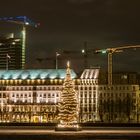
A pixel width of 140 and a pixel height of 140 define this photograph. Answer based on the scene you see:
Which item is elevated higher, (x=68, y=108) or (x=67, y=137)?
(x=68, y=108)

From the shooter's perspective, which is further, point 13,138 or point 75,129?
point 75,129

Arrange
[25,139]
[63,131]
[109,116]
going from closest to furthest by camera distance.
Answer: [25,139], [63,131], [109,116]

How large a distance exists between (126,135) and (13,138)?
14.3 metres

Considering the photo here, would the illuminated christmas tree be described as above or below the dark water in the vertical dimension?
above

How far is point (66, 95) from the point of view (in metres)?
102

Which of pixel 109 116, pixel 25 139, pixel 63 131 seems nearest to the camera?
pixel 25 139

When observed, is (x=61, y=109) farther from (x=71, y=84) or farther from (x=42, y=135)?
(x=42, y=135)

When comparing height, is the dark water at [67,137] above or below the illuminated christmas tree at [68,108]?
below

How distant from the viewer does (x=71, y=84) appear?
4011 inches

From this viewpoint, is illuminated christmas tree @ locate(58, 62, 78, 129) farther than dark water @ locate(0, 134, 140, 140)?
Yes

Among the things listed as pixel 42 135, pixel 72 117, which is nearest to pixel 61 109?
pixel 72 117

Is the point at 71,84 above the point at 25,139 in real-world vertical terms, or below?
above

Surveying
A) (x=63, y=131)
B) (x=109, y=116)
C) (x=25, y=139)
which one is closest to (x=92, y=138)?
(x=25, y=139)

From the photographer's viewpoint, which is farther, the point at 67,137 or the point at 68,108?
the point at 68,108
